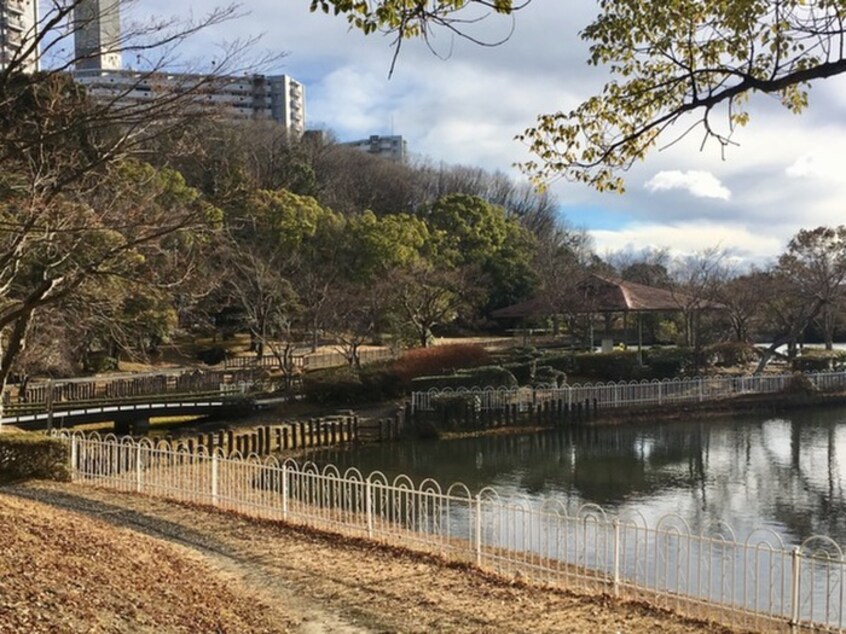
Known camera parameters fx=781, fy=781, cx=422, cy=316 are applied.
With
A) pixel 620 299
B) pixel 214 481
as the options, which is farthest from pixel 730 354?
pixel 214 481

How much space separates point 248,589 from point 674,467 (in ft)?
45.5

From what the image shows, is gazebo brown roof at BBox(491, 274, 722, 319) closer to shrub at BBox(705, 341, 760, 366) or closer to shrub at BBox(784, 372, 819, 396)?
shrub at BBox(705, 341, 760, 366)

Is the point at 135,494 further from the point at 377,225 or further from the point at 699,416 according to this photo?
the point at 377,225

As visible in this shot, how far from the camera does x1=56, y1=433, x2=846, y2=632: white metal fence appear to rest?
279 inches

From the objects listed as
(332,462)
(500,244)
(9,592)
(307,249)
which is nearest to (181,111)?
(9,592)

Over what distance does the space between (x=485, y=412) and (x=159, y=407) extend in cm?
959

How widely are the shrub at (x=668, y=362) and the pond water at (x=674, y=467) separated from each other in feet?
14.7

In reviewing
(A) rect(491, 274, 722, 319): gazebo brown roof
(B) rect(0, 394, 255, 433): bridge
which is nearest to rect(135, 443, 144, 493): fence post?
(B) rect(0, 394, 255, 433): bridge

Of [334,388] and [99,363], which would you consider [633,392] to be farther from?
[99,363]

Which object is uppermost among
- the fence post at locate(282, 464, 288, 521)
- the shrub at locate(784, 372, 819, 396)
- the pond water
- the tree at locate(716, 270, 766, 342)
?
the tree at locate(716, 270, 766, 342)

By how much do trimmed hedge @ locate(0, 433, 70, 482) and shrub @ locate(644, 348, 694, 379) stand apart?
23.3m

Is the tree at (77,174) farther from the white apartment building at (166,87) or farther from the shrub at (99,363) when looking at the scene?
the shrub at (99,363)

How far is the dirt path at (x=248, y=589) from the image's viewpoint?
17.5ft

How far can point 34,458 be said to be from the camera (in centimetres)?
1258
